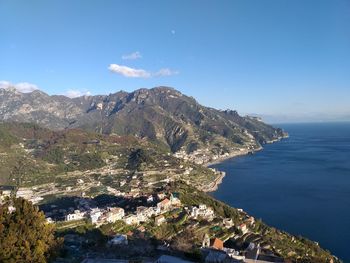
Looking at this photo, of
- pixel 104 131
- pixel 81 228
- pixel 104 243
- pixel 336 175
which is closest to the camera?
pixel 104 243

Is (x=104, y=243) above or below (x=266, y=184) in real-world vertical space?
above

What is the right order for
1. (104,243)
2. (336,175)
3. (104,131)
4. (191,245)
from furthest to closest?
(104,131) < (336,175) < (191,245) < (104,243)

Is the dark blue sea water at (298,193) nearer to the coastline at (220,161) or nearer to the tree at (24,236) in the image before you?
the coastline at (220,161)

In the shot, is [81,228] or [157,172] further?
[157,172]

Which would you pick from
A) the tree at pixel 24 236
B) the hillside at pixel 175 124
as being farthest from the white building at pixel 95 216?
the hillside at pixel 175 124

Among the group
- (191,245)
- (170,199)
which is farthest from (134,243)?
(170,199)

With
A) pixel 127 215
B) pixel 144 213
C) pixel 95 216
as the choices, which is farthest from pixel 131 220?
pixel 95 216

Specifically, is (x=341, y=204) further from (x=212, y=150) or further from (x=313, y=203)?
(x=212, y=150)
